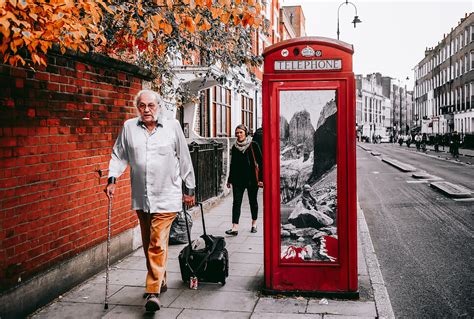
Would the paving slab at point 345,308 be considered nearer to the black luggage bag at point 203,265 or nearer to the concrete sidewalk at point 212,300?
the concrete sidewalk at point 212,300

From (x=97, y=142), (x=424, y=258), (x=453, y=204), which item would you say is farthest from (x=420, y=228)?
(x=97, y=142)

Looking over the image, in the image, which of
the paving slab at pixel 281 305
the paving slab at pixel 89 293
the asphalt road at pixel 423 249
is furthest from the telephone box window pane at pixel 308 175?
the paving slab at pixel 89 293

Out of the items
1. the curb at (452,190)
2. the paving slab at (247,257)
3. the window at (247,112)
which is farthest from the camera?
the window at (247,112)

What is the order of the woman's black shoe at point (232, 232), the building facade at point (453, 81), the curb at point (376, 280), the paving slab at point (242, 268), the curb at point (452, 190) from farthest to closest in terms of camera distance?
the building facade at point (453, 81) → the curb at point (452, 190) → the woman's black shoe at point (232, 232) → the paving slab at point (242, 268) → the curb at point (376, 280)

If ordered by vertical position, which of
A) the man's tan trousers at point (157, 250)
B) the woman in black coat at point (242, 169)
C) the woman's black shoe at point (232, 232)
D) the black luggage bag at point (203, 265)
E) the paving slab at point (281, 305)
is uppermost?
the woman in black coat at point (242, 169)

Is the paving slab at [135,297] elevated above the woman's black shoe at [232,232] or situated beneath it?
situated beneath

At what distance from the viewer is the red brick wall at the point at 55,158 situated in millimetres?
4562

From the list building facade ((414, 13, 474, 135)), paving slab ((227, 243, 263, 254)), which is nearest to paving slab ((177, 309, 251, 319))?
paving slab ((227, 243, 263, 254))

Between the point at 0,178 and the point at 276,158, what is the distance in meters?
2.53

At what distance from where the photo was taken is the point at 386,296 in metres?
5.41

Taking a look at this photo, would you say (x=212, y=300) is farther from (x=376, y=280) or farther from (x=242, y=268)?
(x=376, y=280)

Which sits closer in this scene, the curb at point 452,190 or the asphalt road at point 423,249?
the asphalt road at point 423,249

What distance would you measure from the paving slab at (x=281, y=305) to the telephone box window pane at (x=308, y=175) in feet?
1.32

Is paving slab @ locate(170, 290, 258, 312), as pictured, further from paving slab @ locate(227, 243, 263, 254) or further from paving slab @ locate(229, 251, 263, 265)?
paving slab @ locate(227, 243, 263, 254)
